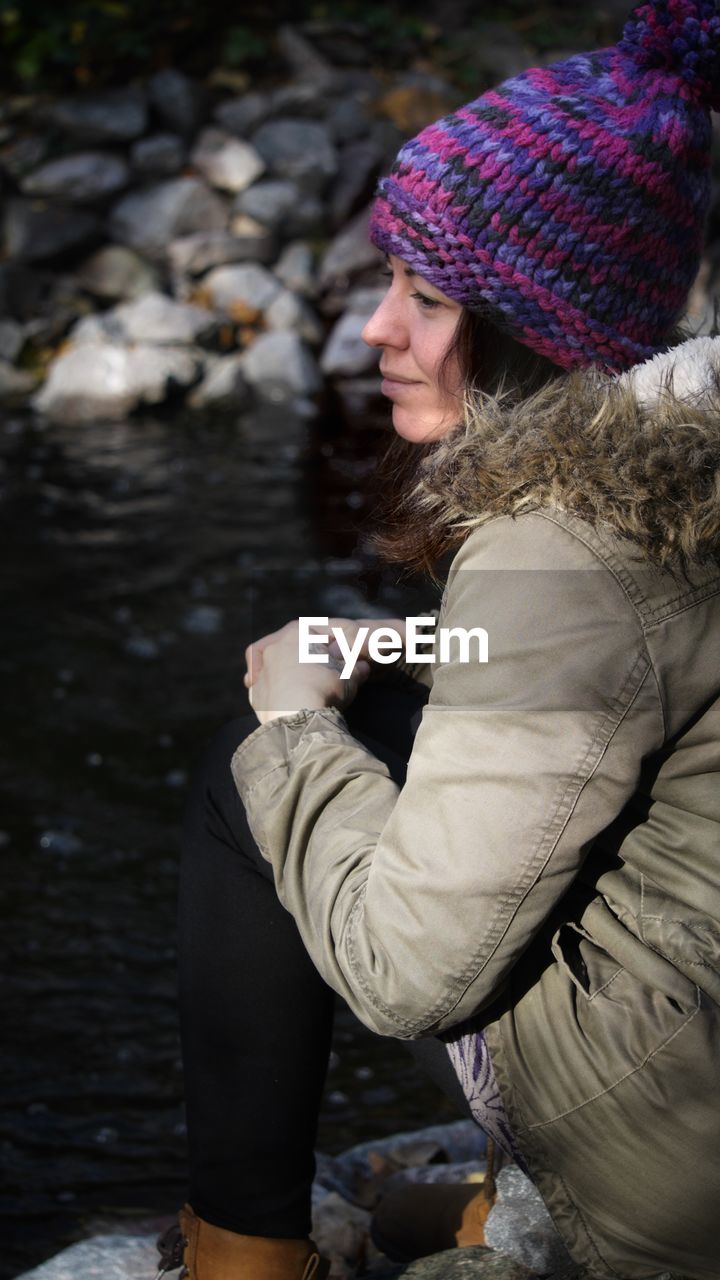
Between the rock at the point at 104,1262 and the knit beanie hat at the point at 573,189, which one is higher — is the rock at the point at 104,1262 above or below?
below

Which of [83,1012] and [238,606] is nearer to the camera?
[83,1012]

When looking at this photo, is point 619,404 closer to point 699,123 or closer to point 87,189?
point 699,123

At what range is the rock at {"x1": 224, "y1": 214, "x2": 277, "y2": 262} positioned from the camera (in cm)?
1010

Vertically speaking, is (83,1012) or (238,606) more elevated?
(83,1012)

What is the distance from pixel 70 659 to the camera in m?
4.86

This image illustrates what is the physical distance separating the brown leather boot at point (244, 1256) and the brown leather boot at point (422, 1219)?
1.43 ft

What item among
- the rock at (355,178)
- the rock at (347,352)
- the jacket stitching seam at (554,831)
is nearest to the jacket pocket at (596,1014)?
the jacket stitching seam at (554,831)

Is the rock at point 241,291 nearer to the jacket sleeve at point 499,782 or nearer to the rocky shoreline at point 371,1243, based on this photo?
the rocky shoreline at point 371,1243

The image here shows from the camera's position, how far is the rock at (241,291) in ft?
31.6

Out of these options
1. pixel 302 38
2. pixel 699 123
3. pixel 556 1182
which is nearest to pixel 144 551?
pixel 699 123

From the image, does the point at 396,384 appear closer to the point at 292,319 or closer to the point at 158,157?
the point at 292,319

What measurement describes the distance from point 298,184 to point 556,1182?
33.2 ft

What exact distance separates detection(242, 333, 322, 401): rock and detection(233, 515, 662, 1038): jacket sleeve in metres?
7.78

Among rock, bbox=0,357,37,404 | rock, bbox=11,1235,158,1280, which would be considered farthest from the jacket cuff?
rock, bbox=0,357,37,404
